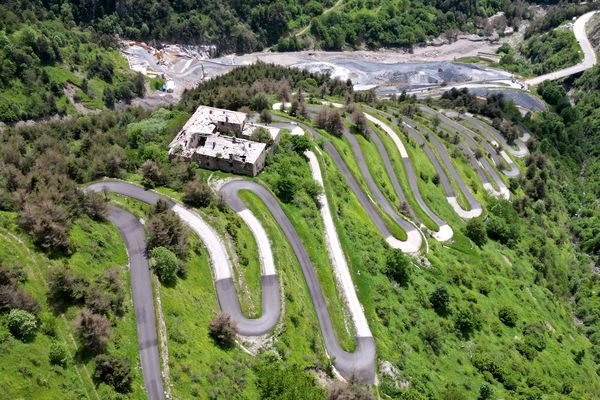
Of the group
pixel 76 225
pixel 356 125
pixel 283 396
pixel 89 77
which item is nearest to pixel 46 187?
pixel 76 225

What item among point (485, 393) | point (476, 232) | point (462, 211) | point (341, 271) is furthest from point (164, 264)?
point (462, 211)

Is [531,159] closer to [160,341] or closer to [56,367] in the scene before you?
[160,341]

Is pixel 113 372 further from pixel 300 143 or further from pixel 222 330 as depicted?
pixel 300 143

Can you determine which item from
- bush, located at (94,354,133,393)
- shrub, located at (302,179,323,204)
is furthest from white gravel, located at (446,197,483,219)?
bush, located at (94,354,133,393)

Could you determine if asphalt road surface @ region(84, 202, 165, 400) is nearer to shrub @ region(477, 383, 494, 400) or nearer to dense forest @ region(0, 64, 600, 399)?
dense forest @ region(0, 64, 600, 399)

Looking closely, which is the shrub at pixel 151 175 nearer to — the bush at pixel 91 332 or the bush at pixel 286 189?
the bush at pixel 286 189
